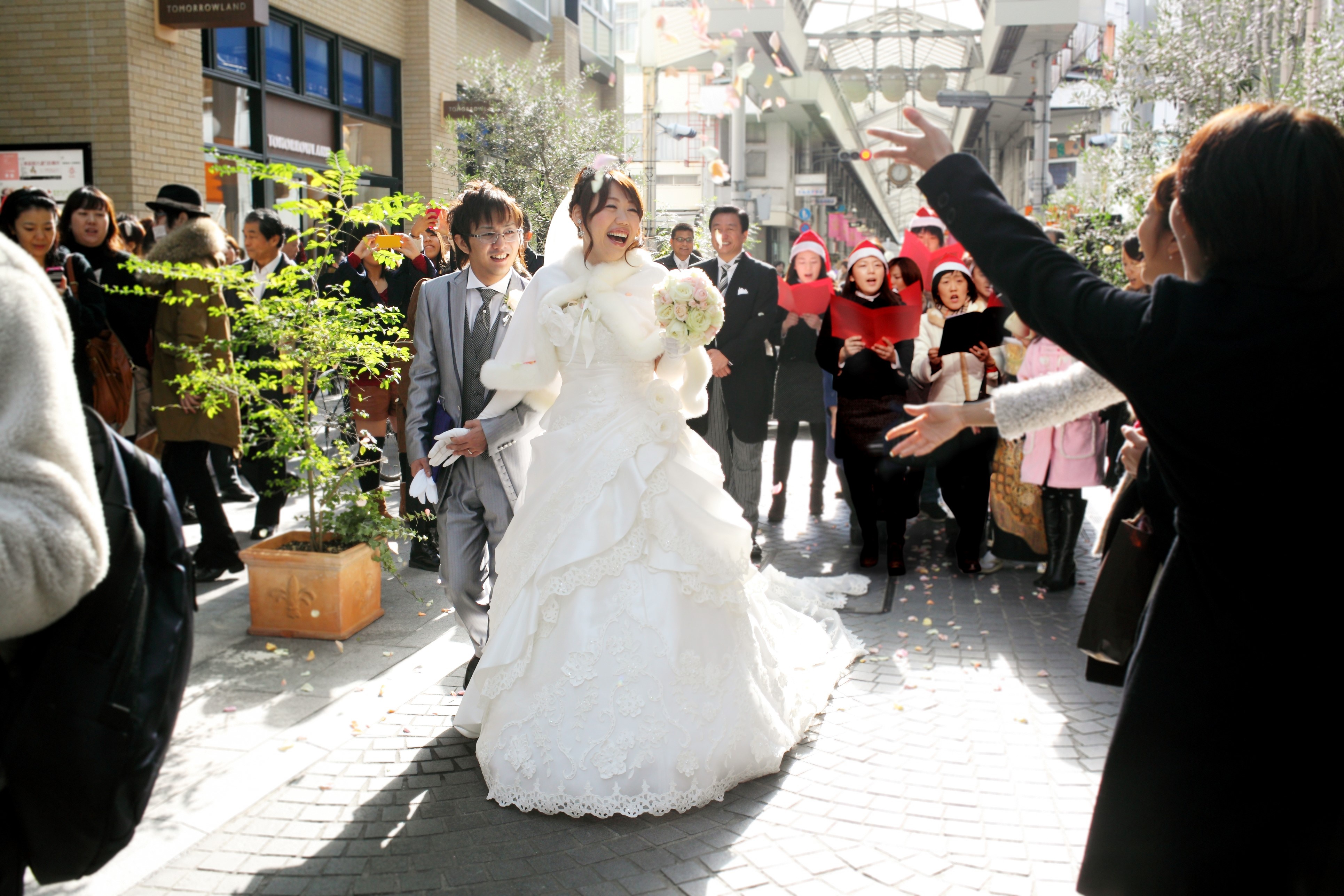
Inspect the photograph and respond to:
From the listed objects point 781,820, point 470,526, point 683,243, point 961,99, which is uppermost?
point 961,99

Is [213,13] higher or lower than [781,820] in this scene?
higher

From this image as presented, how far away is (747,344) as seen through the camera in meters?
7.55

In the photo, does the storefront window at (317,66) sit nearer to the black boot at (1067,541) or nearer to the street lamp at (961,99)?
the street lamp at (961,99)

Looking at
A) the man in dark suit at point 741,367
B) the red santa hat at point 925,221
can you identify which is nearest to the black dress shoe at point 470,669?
the man in dark suit at point 741,367

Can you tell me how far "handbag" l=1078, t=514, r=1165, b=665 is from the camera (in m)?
2.88

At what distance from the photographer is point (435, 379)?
15.5 ft

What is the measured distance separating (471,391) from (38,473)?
10.1 ft

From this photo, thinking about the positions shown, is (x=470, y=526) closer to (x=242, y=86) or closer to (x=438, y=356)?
(x=438, y=356)

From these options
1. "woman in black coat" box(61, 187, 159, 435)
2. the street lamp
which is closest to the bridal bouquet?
"woman in black coat" box(61, 187, 159, 435)

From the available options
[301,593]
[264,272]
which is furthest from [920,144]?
[264,272]

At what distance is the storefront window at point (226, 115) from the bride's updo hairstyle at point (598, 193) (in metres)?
9.16

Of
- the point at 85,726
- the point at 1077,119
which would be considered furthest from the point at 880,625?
the point at 1077,119

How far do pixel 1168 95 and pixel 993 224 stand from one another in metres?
11.4

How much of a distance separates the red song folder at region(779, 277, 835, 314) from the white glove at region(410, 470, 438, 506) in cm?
452
